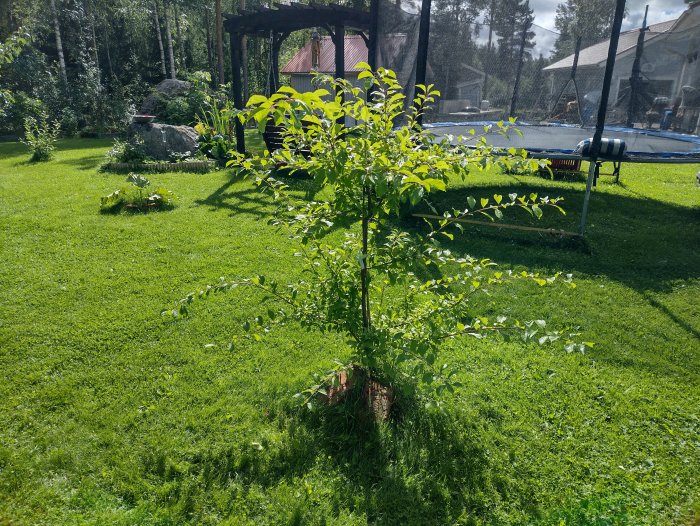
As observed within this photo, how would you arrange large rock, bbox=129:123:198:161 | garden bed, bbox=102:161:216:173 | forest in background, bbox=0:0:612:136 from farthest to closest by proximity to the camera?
large rock, bbox=129:123:198:161
garden bed, bbox=102:161:216:173
forest in background, bbox=0:0:612:136

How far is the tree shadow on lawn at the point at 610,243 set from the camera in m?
4.98

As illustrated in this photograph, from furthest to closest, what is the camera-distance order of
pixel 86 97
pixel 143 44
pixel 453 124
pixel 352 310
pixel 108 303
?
1. pixel 143 44
2. pixel 86 97
3. pixel 453 124
4. pixel 108 303
5. pixel 352 310

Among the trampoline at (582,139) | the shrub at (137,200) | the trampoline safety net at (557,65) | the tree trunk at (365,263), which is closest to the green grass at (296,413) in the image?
the tree trunk at (365,263)

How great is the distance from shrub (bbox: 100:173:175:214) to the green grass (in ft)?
5.25

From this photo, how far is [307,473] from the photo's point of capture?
2389mm

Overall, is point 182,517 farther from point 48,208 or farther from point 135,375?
point 48,208

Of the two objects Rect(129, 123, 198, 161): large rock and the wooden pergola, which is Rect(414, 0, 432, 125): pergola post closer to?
the wooden pergola

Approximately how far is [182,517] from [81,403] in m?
1.21

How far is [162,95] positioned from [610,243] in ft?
54.4

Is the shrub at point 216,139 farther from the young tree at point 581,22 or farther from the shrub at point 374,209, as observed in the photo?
the shrub at point 374,209

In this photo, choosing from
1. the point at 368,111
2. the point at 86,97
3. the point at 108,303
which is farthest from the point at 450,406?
the point at 86,97

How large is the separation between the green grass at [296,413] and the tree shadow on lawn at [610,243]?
0.07 metres

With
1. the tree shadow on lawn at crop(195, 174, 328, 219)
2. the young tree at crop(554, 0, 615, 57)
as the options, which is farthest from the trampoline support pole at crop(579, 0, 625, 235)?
the tree shadow on lawn at crop(195, 174, 328, 219)

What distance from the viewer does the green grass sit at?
223 cm
